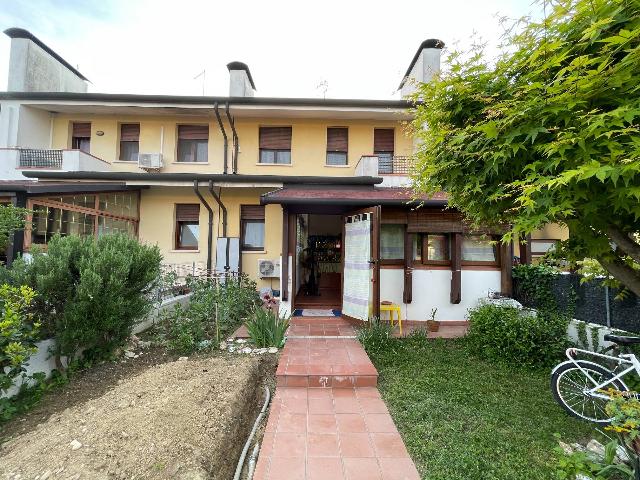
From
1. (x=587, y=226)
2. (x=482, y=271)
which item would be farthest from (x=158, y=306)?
(x=482, y=271)

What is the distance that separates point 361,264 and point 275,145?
660 centimetres

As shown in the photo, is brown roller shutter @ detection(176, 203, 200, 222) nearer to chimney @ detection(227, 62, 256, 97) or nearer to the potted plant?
chimney @ detection(227, 62, 256, 97)

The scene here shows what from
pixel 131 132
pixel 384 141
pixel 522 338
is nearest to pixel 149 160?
pixel 131 132

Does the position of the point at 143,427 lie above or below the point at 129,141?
below

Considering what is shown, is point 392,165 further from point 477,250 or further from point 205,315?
point 205,315

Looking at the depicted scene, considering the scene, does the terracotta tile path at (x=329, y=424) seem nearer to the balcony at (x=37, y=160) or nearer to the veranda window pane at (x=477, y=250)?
the veranda window pane at (x=477, y=250)

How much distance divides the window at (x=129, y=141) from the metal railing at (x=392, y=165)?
8.97 metres

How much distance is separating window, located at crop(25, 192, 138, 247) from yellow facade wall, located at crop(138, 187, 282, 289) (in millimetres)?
463

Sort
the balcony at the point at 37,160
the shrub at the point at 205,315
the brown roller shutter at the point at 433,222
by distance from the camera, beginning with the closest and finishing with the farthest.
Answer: the shrub at the point at 205,315 < the brown roller shutter at the point at 433,222 < the balcony at the point at 37,160

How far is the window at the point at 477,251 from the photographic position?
24.2 feet

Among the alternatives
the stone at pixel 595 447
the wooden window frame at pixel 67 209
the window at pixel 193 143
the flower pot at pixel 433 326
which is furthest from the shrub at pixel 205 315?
the window at pixel 193 143

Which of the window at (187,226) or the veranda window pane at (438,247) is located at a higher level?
the window at (187,226)

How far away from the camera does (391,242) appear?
7.39 meters

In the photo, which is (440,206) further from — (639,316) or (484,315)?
(639,316)
